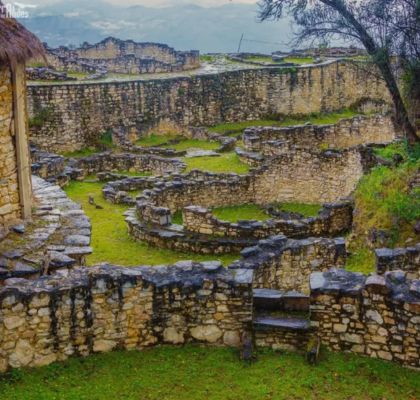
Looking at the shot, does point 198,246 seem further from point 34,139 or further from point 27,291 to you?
point 34,139

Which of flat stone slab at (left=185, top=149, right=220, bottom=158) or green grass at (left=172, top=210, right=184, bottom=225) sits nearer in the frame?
green grass at (left=172, top=210, right=184, bottom=225)

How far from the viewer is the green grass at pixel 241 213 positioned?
17.5m

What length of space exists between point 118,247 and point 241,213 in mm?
4443

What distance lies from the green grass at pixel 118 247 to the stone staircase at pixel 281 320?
4778 millimetres

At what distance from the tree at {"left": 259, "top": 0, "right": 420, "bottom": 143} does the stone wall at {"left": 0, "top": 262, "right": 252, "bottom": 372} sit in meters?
7.95

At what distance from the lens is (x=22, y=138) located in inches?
443

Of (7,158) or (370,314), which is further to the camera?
(7,158)

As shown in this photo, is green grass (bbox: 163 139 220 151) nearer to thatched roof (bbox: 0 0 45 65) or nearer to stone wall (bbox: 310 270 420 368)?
thatched roof (bbox: 0 0 45 65)

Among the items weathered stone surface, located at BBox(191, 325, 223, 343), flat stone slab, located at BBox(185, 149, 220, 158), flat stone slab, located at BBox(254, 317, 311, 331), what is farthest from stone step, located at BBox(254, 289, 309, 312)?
flat stone slab, located at BBox(185, 149, 220, 158)

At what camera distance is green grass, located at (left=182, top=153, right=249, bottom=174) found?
2074 centimetres

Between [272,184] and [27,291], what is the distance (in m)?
11.8

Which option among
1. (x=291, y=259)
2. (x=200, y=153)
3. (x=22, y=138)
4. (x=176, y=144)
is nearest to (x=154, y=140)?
(x=176, y=144)

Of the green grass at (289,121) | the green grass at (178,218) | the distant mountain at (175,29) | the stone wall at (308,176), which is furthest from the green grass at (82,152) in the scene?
the distant mountain at (175,29)

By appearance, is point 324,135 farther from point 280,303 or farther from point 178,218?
point 280,303
